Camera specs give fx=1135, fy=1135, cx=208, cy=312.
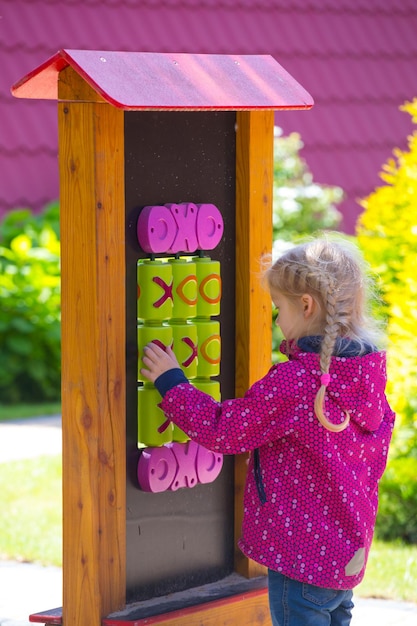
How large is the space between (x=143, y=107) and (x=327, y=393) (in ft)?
2.98

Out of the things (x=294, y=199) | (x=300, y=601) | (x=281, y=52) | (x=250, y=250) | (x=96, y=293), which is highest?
(x=281, y=52)

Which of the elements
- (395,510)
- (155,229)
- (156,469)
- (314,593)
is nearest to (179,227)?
(155,229)

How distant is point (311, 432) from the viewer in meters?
3.01

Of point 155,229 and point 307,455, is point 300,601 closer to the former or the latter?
point 307,455

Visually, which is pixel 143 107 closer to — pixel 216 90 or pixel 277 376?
pixel 216 90

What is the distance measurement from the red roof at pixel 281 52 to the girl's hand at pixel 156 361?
18.2ft

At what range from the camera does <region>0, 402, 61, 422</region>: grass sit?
7559mm

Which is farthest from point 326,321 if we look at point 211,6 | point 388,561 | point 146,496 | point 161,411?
point 211,6

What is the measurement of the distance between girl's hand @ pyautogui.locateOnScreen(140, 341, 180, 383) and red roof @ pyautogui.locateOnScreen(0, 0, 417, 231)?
555 cm

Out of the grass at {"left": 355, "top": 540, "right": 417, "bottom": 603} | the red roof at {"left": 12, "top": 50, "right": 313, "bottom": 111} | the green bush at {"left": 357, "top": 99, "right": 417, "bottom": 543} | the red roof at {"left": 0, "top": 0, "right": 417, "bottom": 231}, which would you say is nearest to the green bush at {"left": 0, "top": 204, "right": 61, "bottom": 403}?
the red roof at {"left": 0, "top": 0, "right": 417, "bottom": 231}

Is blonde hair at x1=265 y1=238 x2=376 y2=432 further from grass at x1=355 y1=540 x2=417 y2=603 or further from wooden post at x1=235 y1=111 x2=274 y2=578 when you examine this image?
grass at x1=355 y1=540 x2=417 y2=603

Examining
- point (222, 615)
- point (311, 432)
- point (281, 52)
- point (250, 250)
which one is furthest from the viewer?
point (281, 52)

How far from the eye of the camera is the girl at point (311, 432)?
3.02m

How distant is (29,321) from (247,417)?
17.5ft
